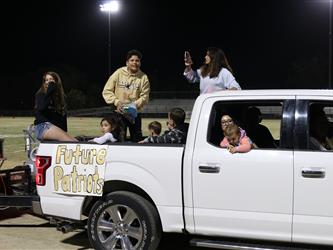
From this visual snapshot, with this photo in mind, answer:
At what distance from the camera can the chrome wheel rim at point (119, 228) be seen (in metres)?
5.48

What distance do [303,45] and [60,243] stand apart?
61454mm

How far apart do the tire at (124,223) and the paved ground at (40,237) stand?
742 millimetres

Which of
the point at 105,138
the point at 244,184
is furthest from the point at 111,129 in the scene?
the point at 244,184

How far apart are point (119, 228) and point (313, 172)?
1.96 meters

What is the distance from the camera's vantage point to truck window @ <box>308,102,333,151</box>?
4.99 metres

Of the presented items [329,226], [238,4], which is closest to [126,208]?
[329,226]

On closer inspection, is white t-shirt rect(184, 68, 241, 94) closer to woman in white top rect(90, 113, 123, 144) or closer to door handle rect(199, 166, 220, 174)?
woman in white top rect(90, 113, 123, 144)

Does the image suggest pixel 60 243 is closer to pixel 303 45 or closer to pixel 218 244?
pixel 218 244

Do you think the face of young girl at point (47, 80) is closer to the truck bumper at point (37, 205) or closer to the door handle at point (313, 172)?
the truck bumper at point (37, 205)

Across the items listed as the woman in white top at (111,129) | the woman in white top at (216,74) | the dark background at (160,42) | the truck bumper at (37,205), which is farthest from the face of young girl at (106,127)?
the dark background at (160,42)

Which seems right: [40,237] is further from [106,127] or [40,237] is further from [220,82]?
[220,82]

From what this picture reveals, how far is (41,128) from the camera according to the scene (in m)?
7.27

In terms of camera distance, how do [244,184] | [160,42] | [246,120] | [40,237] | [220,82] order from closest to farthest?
[244,184] < [246,120] < [40,237] < [220,82] < [160,42]

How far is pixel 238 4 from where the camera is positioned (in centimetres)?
6456
